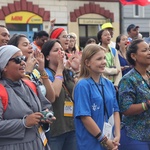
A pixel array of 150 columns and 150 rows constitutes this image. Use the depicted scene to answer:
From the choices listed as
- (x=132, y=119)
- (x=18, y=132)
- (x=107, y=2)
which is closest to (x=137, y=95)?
(x=132, y=119)

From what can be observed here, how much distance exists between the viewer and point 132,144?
167 inches

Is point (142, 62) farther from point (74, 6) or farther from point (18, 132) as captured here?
point (74, 6)

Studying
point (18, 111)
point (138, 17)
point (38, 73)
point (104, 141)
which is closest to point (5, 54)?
point (18, 111)

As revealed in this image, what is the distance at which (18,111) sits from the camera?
3.27m

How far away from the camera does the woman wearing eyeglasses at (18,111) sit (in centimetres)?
323

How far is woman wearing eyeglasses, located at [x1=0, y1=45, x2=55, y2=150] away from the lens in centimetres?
323

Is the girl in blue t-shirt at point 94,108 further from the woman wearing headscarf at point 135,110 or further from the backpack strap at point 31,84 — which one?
the backpack strap at point 31,84

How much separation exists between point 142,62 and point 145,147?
918 millimetres

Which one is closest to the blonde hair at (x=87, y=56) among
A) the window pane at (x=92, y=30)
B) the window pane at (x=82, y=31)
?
the window pane at (x=82, y=31)

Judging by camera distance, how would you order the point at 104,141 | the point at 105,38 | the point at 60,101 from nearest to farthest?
the point at 104,141 → the point at 60,101 → the point at 105,38

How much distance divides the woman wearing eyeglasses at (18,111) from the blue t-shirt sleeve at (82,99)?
1.41 ft

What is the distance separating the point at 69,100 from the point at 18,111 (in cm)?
143

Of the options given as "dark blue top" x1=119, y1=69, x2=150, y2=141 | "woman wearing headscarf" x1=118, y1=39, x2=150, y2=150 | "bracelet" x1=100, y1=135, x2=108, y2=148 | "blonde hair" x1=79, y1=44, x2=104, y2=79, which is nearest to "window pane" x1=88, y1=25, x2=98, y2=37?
"woman wearing headscarf" x1=118, y1=39, x2=150, y2=150

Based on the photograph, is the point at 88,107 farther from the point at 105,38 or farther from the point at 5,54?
the point at 105,38
